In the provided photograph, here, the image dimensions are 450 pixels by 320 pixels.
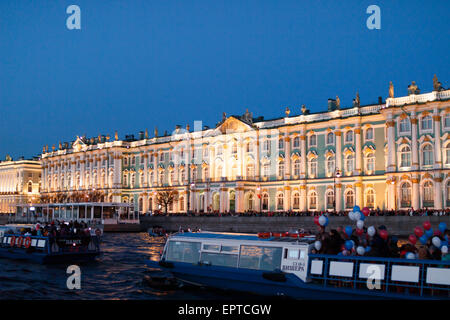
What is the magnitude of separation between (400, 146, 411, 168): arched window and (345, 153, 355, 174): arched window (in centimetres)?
585

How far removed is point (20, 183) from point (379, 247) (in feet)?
357

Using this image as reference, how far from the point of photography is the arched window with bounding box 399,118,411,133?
52719mm

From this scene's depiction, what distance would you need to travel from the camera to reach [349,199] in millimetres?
57531

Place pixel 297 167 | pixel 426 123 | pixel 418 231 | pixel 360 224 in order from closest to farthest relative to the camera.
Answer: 1. pixel 418 231
2. pixel 360 224
3. pixel 426 123
4. pixel 297 167

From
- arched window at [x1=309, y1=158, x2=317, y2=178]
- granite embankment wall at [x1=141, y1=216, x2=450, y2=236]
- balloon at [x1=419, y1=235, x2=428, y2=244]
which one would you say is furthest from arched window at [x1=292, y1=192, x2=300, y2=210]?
balloon at [x1=419, y1=235, x2=428, y2=244]

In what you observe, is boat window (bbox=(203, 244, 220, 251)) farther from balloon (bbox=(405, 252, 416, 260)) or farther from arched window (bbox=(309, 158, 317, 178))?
arched window (bbox=(309, 158, 317, 178))

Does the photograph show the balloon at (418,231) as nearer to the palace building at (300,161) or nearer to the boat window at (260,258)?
the boat window at (260,258)

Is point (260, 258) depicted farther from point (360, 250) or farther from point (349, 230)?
point (360, 250)

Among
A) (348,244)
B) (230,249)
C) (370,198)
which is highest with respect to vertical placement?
(370,198)

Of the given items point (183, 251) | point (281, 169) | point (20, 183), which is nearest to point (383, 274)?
point (183, 251)
